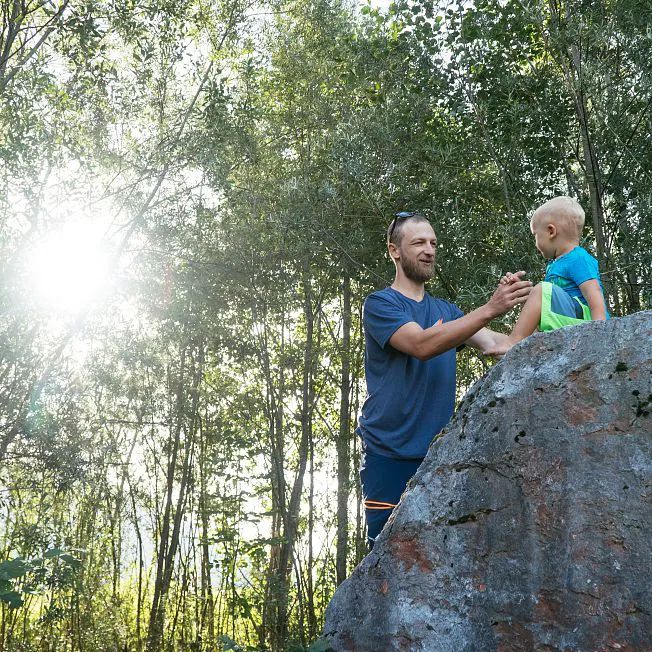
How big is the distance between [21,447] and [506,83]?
5645 millimetres

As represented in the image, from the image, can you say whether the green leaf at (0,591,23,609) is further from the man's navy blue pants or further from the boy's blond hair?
the boy's blond hair

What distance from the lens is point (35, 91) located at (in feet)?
22.7

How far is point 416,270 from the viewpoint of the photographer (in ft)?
10.5

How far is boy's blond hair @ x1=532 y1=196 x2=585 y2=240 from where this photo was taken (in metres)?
3.50

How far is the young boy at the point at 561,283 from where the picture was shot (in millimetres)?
3031

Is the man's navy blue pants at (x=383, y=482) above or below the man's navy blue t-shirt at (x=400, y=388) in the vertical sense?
below

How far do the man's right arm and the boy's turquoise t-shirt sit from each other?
48 cm

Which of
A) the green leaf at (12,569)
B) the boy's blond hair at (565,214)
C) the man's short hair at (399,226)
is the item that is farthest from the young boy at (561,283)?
the green leaf at (12,569)

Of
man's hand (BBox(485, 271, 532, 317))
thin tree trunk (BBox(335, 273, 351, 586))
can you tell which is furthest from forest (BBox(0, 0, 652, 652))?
man's hand (BBox(485, 271, 532, 317))

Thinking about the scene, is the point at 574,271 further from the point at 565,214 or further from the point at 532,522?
the point at 532,522

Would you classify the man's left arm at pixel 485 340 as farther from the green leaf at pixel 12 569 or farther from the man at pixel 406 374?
the green leaf at pixel 12 569

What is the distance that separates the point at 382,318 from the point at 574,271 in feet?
2.96

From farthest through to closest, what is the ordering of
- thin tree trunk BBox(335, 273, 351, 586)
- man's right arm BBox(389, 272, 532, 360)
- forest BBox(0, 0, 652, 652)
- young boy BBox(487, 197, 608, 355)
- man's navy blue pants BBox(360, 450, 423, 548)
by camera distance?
1. thin tree trunk BBox(335, 273, 351, 586)
2. forest BBox(0, 0, 652, 652)
3. young boy BBox(487, 197, 608, 355)
4. man's navy blue pants BBox(360, 450, 423, 548)
5. man's right arm BBox(389, 272, 532, 360)

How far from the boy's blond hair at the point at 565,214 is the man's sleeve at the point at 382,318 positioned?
3.22 feet
